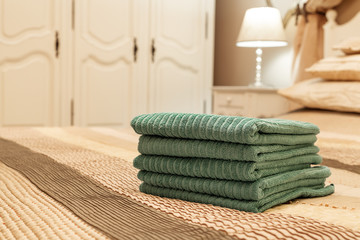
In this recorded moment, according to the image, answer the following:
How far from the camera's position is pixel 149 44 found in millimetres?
3512

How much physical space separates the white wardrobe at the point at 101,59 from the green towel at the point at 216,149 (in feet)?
8.33

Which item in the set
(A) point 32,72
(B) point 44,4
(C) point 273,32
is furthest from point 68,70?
(C) point 273,32

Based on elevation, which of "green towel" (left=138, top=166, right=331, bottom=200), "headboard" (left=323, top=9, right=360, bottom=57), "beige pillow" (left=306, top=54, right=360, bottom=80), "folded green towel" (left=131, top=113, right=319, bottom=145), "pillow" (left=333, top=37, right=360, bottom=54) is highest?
"headboard" (left=323, top=9, right=360, bottom=57)

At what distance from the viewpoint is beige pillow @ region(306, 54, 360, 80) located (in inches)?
72.7

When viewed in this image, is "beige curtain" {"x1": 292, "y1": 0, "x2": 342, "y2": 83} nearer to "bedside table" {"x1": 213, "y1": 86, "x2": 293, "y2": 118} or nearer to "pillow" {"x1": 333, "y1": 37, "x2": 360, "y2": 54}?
"bedside table" {"x1": 213, "y1": 86, "x2": 293, "y2": 118}

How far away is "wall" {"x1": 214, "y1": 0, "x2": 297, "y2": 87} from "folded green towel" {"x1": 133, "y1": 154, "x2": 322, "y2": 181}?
2.46 m

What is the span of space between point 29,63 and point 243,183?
2726mm

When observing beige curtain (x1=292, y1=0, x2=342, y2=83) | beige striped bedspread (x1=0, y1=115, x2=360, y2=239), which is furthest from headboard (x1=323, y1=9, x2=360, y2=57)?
beige striped bedspread (x1=0, y1=115, x2=360, y2=239)

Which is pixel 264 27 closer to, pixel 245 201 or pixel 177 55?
pixel 177 55

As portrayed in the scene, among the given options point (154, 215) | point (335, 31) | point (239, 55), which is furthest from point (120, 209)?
point (239, 55)

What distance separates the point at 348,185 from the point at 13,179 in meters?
0.69

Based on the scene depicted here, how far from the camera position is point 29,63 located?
10.4 ft

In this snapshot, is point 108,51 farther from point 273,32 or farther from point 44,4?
point 273,32

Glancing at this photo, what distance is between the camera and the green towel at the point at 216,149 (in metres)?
0.72
